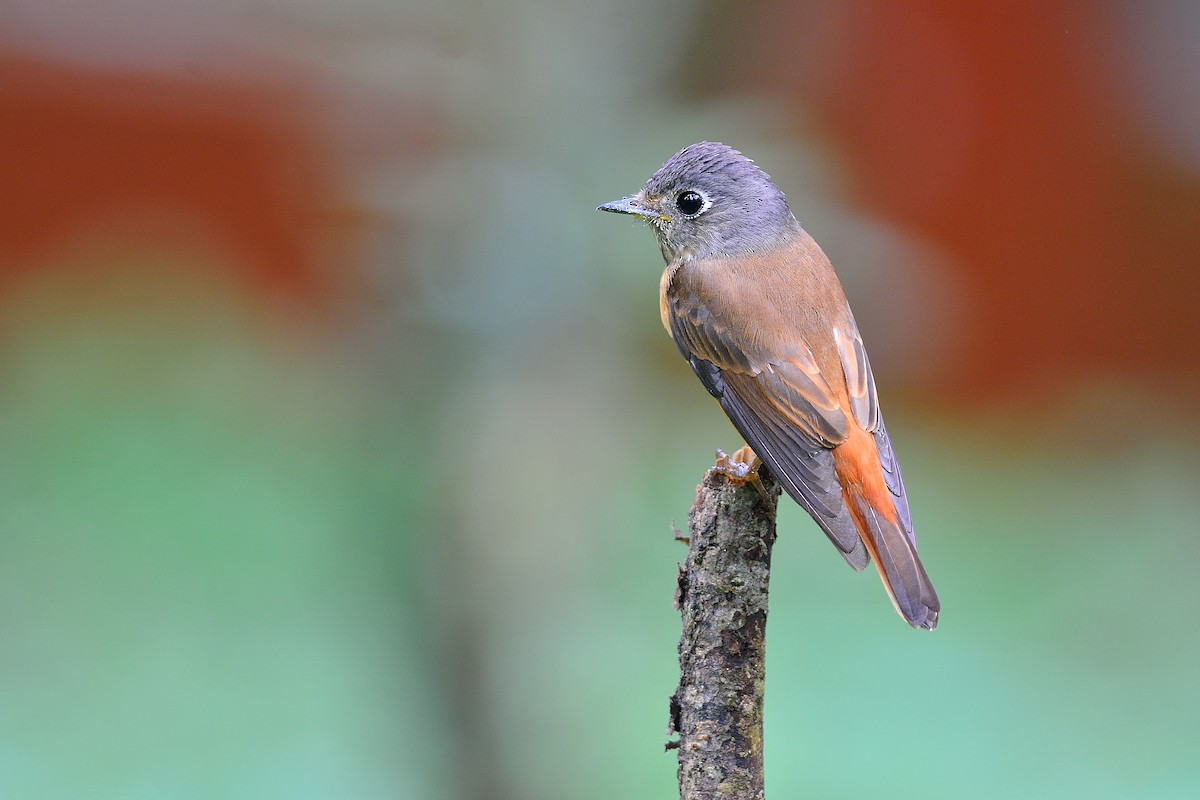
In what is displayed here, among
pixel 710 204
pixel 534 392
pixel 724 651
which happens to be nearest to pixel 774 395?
pixel 710 204

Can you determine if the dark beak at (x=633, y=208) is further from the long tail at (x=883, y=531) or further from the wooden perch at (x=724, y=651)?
the wooden perch at (x=724, y=651)

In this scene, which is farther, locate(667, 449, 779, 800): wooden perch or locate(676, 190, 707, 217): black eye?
locate(676, 190, 707, 217): black eye

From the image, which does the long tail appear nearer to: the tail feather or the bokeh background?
the tail feather

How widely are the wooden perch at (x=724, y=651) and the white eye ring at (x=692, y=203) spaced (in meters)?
1.19

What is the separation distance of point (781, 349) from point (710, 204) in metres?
0.59

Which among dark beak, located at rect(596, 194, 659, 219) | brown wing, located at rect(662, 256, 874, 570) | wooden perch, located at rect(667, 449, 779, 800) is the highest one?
dark beak, located at rect(596, 194, 659, 219)

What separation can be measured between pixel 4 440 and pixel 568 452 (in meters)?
2.29

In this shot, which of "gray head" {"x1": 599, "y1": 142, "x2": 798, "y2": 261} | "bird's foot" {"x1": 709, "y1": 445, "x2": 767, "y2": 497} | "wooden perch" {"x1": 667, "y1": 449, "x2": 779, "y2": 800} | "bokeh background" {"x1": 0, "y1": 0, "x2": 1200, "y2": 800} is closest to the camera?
"wooden perch" {"x1": 667, "y1": 449, "x2": 779, "y2": 800}

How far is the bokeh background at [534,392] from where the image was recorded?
3.83m

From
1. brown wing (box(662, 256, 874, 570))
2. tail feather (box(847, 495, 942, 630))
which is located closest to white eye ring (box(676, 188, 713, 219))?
brown wing (box(662, 256, 874, 570))

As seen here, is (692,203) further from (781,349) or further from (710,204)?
(781,349)

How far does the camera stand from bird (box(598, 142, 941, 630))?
2365 mm

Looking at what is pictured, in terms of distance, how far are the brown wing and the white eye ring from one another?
0.21 metres

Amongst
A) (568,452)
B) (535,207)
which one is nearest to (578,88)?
(535,207)
